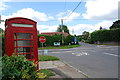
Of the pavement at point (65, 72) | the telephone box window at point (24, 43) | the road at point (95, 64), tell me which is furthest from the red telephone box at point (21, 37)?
the road at point (95, 64)

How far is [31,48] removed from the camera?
17.0 feet

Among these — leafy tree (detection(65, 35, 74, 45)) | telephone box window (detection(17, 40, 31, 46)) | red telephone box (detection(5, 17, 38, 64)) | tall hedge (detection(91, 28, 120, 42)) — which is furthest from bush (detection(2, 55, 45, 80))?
tall hedge (detection(91, 28, 120, 42))

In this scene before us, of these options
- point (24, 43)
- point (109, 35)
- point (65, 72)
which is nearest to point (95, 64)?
point (65, 72)

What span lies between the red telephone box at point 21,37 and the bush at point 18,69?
4.58 ft

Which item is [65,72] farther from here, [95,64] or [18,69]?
[18,69]

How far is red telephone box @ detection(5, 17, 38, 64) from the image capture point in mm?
4716

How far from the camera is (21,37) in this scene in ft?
16.7

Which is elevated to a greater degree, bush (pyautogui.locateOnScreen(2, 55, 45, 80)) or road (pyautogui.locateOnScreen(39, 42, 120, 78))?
bush (pyautogui.locateOnScreen(2, 55, 45, 80))

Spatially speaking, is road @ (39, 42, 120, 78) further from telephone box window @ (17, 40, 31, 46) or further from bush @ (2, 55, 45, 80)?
bush @ (2, 55, 45, 80)

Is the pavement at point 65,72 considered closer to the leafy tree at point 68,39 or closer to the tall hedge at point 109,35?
the leafy tree at point 68,39

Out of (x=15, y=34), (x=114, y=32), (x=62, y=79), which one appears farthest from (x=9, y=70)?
(x=114, y=32)

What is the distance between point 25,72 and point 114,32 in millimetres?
44622

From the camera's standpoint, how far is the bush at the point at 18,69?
9.62 feet

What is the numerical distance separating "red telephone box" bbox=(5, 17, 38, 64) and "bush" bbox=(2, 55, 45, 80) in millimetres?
1396
